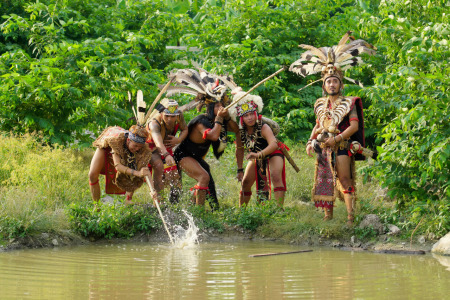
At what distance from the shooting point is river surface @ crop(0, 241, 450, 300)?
455cm

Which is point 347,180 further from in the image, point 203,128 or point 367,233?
point 203,128

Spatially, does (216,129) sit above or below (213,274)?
above

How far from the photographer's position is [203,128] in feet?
28.1

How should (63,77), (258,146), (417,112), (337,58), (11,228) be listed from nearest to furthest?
1. (417,112)
2. (11,228)
3. (337,58)
4. (258,146)
5. (63,77)

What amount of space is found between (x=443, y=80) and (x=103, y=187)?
499cm

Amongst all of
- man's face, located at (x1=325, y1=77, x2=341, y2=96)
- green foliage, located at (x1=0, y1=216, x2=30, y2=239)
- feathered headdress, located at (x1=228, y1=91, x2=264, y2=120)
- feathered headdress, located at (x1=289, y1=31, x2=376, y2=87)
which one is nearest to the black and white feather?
feathered headdress, located at (x1=228, y1=91, x2=264, y2=120)

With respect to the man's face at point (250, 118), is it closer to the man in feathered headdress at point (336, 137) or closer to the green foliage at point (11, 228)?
the man in feathered headdress at point (336, 137)

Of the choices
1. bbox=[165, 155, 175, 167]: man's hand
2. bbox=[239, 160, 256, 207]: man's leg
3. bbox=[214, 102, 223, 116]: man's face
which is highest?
bbox=[214, 102, 223, 116]: man's face

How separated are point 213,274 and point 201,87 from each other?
12.6ft

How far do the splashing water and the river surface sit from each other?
0.26 m

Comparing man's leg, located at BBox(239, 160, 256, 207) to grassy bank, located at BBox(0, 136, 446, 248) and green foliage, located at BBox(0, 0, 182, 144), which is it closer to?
grassy bank, located at BBox(0, 136, 446, 248)

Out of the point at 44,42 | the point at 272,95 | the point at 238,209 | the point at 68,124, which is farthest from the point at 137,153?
the point at 272,95

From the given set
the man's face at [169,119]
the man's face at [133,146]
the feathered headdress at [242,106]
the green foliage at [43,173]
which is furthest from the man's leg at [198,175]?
the green foliage at [43,173]

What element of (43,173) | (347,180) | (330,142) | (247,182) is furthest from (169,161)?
(347,180)
